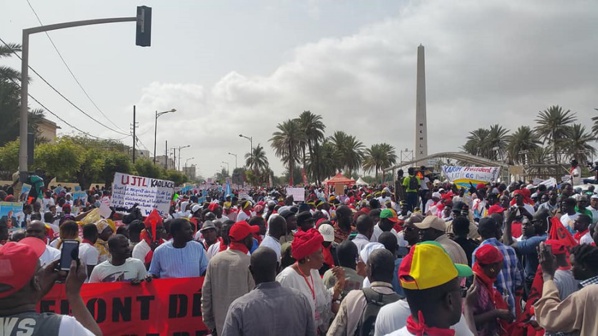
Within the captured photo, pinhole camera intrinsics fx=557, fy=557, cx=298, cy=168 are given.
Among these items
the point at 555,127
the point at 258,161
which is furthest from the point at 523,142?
the point at 258,161

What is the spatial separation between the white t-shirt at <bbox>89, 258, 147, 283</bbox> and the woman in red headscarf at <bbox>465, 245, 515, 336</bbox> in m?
3.58

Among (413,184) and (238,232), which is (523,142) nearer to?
(413,184)

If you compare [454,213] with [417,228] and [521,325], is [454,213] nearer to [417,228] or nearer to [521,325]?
[417,228]

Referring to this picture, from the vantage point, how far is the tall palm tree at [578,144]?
55281 millimetres

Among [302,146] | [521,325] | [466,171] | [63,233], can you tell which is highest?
[302,146]

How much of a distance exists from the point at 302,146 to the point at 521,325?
61.6 metres

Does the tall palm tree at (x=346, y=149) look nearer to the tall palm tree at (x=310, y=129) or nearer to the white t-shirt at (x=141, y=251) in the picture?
the tall palm tree at (x=310, y=129)

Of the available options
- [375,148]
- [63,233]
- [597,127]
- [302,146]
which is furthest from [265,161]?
[63,233]

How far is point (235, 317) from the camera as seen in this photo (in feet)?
12.5

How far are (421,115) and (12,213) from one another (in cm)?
5797

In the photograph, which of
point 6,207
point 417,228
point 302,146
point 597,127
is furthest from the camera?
point 302,146

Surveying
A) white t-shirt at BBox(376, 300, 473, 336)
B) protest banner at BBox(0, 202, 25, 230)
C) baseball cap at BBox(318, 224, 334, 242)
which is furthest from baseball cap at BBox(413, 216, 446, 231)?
protest banner at BBox(0, 202, 25, 230)

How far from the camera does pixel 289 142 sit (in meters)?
65.4

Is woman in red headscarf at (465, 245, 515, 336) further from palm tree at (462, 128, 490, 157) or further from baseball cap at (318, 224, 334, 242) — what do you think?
palm tree at (462, 128, 490, 157)
